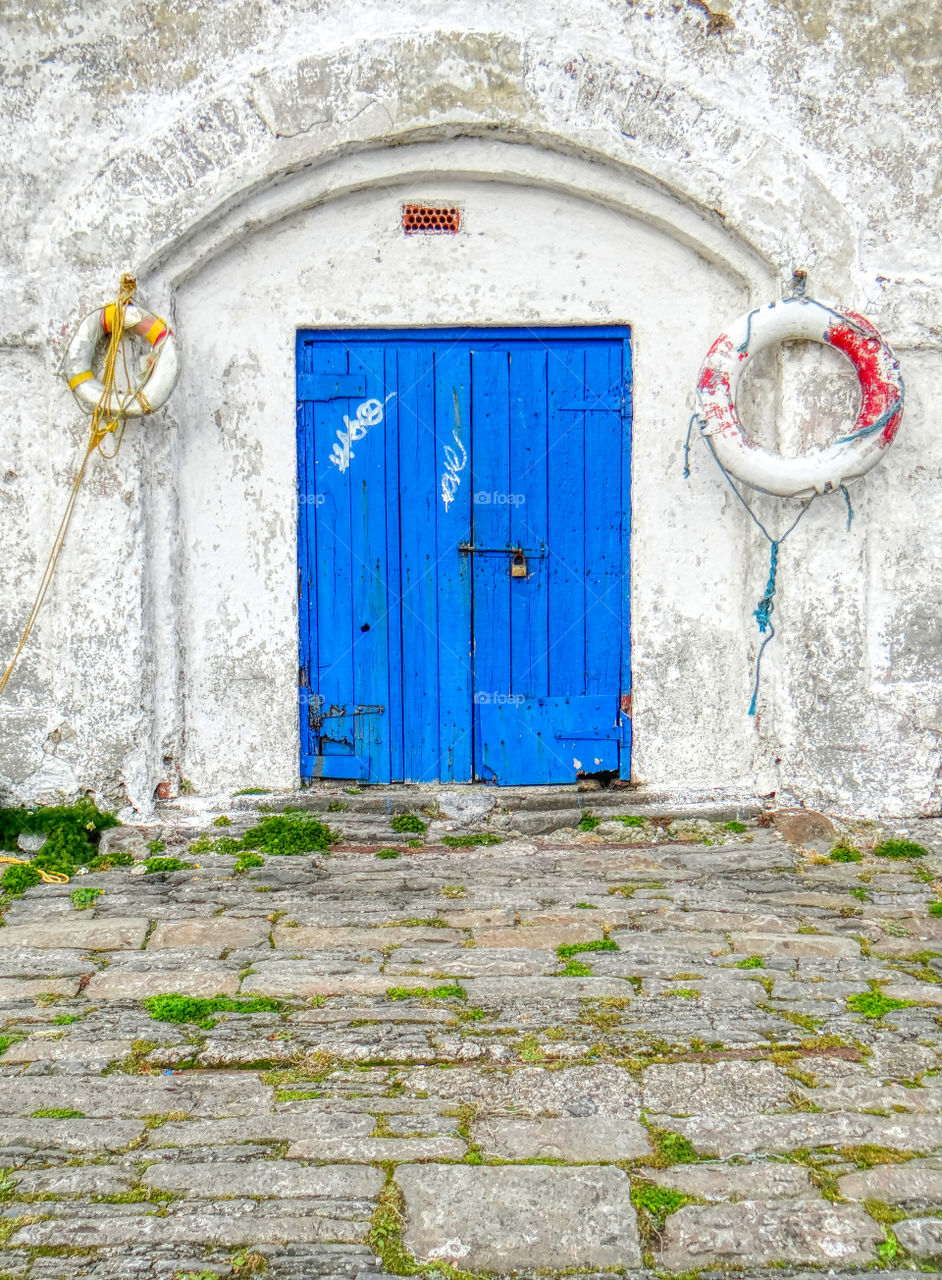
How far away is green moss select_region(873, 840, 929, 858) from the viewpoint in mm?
4684

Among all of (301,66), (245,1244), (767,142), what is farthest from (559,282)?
(245,1244)

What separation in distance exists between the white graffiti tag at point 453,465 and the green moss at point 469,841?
1.63 m

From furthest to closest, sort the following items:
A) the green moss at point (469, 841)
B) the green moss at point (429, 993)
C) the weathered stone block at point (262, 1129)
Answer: the green moss at point (469, 841), the green moss at point (429, 993), the weathered stone block at point (262, 1129)

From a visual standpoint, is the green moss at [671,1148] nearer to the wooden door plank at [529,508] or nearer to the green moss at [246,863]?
the green moss at [246,863]

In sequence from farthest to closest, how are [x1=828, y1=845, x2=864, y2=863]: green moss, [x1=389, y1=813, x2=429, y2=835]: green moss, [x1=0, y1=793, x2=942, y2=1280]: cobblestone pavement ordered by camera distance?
[x1=389, y1=813, x2=429, y2=835]: green moss
[x1=828, y1=845, x2=864, y2=863]: green moss
[x1=0, y1=793, x2=942, y2=1280]: cobblestone pavement

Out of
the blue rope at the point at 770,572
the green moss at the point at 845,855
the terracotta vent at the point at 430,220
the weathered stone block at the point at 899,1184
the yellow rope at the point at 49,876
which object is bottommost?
the weathered stone block at the point at 899,1184

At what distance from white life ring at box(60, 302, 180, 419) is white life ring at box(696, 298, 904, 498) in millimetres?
2404

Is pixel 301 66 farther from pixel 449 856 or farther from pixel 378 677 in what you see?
pixel 449 856

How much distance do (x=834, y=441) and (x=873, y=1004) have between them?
2554 millimetres

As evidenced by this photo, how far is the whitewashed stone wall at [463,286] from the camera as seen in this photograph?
471 cm

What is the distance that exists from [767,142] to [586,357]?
122 cm

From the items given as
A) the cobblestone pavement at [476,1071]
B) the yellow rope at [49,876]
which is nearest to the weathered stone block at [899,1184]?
the cobblestone pavement at [476,1071]

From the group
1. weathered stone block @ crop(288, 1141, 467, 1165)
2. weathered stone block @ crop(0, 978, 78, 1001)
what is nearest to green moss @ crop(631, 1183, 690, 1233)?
weathered stone block @ crop(288, 1141, 467, 1165)

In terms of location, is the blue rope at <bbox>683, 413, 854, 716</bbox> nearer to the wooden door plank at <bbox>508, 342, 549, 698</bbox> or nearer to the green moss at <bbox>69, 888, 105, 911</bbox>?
the wooden door plank at <bbox>508, 342, 549, 698</bbox>
